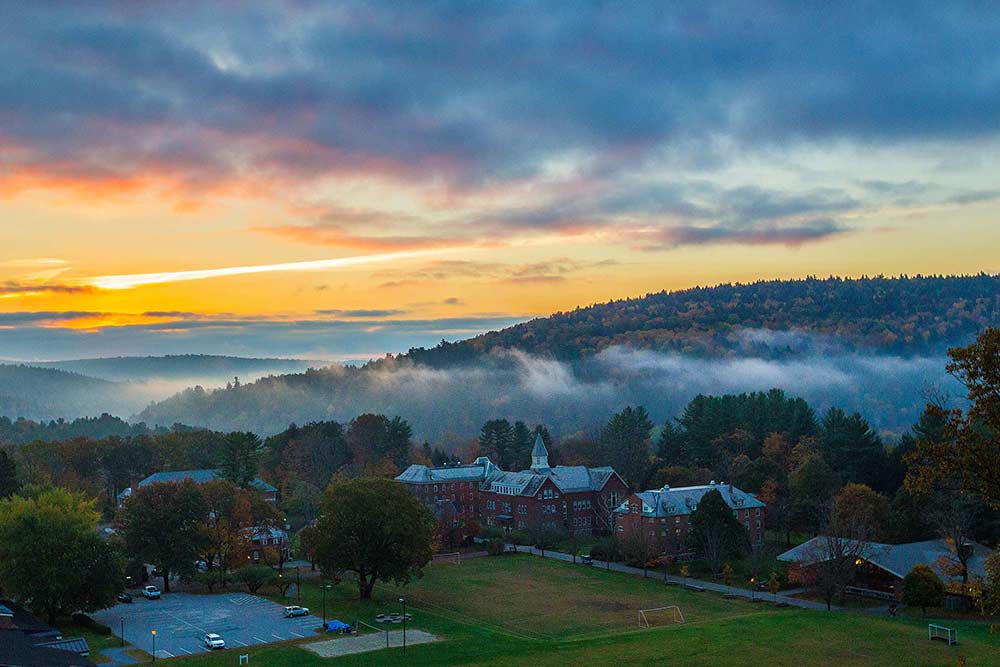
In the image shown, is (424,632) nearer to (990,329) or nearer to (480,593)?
(480,593)

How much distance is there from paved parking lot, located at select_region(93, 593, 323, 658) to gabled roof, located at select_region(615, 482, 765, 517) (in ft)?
106

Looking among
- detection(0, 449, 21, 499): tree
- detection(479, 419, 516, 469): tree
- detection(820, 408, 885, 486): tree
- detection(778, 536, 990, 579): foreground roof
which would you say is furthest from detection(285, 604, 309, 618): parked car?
detection(479, 419, 516, 469): tree

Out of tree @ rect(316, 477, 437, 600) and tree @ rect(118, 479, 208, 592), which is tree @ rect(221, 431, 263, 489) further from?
tree @ rect(316, 477, 437, 600)

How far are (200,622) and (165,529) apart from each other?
1194cm

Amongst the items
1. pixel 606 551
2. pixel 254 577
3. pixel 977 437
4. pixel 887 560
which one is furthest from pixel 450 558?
pixel 977 437

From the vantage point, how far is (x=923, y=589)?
5394 centimetres

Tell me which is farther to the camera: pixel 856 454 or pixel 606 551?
pixel 856 454

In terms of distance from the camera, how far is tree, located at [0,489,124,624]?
49.8m

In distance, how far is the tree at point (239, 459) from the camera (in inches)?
3561

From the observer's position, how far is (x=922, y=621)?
2034 inches

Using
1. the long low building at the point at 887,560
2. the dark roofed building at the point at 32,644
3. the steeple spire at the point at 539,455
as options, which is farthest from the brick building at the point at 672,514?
the dark roofed building at the point at 32,644

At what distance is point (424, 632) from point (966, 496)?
39.4 metres

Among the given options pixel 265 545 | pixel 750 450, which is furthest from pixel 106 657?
pixel 750 450

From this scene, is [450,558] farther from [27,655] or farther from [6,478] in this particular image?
[27,655]
